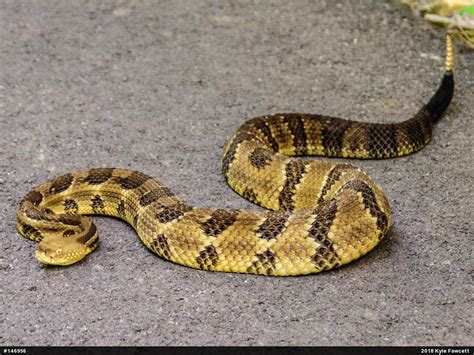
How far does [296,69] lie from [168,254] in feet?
13.5

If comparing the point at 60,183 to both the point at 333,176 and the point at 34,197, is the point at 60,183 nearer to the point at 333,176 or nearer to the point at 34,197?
the point at 34,197

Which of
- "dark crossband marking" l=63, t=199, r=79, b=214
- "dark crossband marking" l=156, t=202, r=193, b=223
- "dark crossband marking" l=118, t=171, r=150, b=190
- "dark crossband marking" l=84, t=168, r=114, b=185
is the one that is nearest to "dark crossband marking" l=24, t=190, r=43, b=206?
"dark crossband marking" l=63, t=199, r=79, b=214

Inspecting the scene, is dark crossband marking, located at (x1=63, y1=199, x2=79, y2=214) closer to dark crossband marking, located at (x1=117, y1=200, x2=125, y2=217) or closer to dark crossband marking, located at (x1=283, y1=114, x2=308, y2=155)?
dark crossband marking, located at (x1=117, y1=200, x2=125, y2=217)

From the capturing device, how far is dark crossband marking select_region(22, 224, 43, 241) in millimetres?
6328

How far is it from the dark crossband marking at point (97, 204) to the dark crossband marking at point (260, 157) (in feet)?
4.89

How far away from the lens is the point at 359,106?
28.4 feet

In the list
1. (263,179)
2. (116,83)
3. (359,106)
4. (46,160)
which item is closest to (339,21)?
(359,106)

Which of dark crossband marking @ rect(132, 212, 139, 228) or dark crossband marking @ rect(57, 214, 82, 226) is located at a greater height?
dark crossband marking @ rect(57, 214, 82, 226)

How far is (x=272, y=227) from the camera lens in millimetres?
5836

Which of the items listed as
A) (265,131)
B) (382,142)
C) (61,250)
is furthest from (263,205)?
(61,250)

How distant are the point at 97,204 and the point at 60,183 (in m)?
0.39

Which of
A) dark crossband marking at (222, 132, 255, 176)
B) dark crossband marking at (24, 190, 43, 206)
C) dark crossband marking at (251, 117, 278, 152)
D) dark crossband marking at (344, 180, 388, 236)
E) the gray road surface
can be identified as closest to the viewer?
the gray road surface

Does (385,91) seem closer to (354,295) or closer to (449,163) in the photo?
(449,163)

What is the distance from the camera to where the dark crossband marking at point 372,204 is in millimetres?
6023
